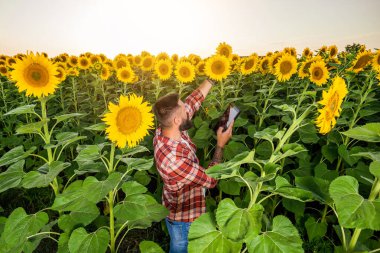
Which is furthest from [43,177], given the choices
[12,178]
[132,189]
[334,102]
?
[334,102]

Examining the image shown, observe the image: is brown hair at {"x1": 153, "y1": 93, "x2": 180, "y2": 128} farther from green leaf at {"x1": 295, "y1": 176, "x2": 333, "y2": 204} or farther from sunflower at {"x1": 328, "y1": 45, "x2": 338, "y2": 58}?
sunflower at {"x1": 328, "y1": 45, "x2": 338, "y2": 58}

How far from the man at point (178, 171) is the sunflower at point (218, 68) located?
2.26 meters

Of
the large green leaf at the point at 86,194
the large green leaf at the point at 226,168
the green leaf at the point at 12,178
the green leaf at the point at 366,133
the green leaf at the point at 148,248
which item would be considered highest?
the green leaf at the point at 366,133

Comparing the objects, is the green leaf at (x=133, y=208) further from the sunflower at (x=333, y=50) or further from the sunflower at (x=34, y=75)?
the sunflower at (x=333, y=50)

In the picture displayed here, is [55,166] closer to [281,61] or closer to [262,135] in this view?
[262,135]

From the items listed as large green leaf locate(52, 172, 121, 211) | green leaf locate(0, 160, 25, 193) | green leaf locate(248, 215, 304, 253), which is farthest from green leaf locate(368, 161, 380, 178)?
green leaf locate(0, 160, 25, 193)

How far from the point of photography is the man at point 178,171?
2.21 metres

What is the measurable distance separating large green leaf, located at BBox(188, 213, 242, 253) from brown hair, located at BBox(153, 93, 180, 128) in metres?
1.11

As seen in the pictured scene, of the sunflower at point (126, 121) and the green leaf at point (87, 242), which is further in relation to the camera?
the sunflower at point (126, 121)

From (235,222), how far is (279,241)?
0.23 meters

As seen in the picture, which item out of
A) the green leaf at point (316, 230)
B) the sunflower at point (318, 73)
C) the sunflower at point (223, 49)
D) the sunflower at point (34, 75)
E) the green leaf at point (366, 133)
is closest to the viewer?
the green leaf at point (366, 133)

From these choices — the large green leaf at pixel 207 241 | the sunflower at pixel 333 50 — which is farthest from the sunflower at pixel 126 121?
the sunflower at pixel 333 50

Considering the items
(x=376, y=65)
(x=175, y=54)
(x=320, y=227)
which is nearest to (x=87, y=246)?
(x=320, y=227)

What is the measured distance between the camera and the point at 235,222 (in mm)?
1298
